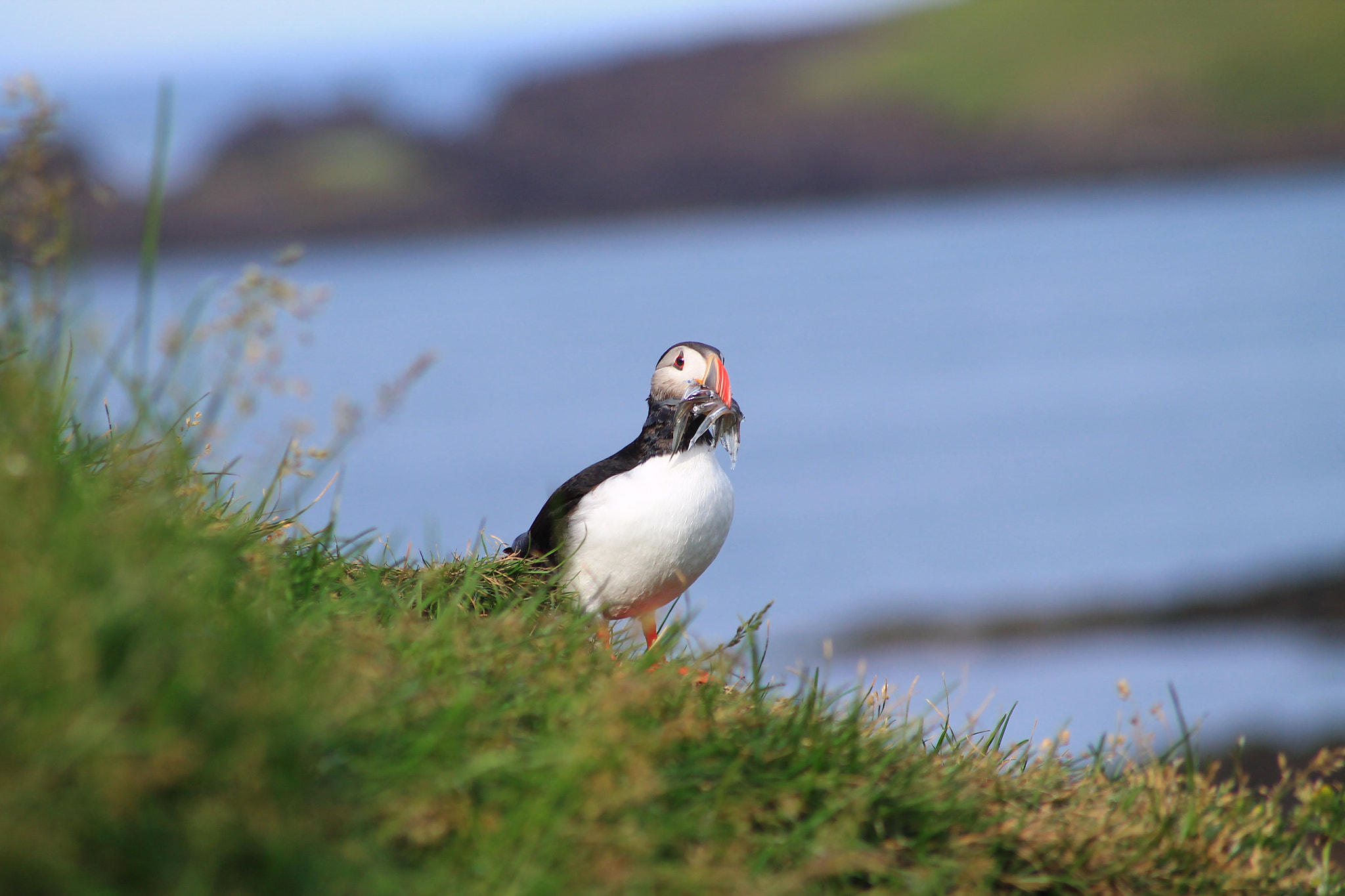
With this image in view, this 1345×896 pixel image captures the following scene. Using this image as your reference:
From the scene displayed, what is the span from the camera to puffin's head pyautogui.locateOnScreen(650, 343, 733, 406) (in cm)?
409

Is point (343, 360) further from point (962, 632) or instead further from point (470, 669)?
point (470, 669)

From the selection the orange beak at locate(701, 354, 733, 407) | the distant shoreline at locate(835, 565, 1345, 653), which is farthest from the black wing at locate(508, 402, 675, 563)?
the distant shoreline at locate(835, 565, 1345, 653)

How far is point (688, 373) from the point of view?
163 inches

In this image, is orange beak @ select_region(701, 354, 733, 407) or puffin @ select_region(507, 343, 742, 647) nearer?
puffin @ select_region(507, 343, 742, 647)

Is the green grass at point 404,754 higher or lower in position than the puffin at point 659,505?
lower

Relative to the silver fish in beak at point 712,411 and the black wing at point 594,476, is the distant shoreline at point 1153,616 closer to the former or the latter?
the black wing at point 594,476

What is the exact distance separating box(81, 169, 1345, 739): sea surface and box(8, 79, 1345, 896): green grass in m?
0.49

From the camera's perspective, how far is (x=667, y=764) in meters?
2.69

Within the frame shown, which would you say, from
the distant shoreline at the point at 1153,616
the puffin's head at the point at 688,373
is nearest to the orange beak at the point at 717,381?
the puffin's head at the point at 688,373

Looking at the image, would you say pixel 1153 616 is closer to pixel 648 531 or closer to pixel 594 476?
pixel 594 476

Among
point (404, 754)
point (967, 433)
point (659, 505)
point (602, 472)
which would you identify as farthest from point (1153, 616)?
point (967, 433)

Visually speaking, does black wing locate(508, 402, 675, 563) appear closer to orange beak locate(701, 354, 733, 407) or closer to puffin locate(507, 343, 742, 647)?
puffin locate(507, 343, 742, 647)

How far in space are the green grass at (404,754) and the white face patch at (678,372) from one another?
3.06ft

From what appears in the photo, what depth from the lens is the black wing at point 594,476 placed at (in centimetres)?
414
